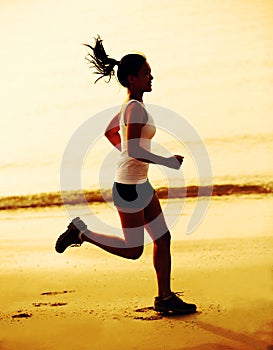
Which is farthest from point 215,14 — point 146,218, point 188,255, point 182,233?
point 146,218

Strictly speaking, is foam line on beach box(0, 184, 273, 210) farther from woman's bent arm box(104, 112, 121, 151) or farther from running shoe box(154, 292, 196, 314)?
running shoe box(154, 292, 196, 314)

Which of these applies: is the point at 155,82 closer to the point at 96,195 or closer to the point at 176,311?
the point at 96,195

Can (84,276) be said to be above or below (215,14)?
below

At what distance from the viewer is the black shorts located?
121 inches

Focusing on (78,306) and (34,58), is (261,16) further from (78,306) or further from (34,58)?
(78,306)

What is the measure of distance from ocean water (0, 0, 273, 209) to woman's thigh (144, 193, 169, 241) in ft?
17.4

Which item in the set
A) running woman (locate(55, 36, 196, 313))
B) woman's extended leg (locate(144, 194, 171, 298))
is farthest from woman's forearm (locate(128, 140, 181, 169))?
woman's extended leg (locate(144, 194, 171, 298))

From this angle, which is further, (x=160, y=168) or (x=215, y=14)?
(x=160, y=168)

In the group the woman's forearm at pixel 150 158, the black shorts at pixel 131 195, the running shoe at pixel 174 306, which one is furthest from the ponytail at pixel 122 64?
the running shoe at pixel 174 306

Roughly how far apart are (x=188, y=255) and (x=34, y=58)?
4777 millimetres

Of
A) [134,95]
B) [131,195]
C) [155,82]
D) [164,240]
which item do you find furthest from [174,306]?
[155,82]

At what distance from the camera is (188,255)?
15.9ft

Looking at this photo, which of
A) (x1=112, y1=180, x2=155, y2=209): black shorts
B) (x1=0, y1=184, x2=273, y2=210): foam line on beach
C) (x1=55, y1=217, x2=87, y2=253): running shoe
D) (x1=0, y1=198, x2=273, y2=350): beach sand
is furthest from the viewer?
(x1=0, y1=184, x2=273, y2=210): foam line on beach

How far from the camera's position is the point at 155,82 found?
30.1 feet
